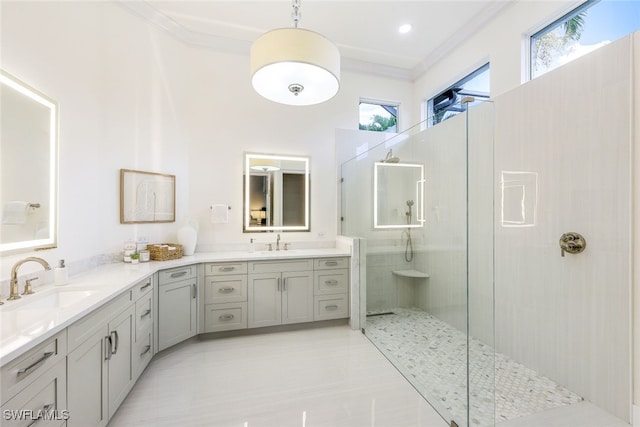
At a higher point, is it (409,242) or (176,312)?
(409,242)

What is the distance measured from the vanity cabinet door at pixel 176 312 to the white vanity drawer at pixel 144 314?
153 mm

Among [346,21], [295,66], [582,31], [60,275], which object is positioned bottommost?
[60,275]

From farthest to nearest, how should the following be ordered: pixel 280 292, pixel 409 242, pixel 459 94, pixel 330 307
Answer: pixel 459 94
pixel 330 307
pixel 280 292
pixel 409 242

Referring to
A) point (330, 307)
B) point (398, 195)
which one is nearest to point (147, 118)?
point (398, 195)

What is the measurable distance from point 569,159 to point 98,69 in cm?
403

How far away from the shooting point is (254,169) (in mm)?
3582

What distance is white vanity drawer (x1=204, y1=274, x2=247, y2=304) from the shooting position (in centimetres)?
294

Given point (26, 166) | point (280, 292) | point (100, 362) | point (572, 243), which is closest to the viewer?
point (100, 362)

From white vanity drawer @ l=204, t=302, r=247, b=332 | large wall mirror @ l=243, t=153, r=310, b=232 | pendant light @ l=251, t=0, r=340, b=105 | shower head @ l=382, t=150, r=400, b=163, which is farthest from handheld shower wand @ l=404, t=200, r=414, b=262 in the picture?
white vanity drawer @ l=204, t=302, r=247, b=332

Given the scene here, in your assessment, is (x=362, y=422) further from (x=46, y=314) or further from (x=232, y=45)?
(x=232, y=45)

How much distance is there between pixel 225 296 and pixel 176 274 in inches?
22.7

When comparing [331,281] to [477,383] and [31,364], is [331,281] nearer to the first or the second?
[477,383]

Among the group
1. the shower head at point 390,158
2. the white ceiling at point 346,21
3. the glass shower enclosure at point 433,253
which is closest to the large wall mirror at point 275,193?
the glass shower enclosure at point 433,253

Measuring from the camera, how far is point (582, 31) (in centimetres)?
220
